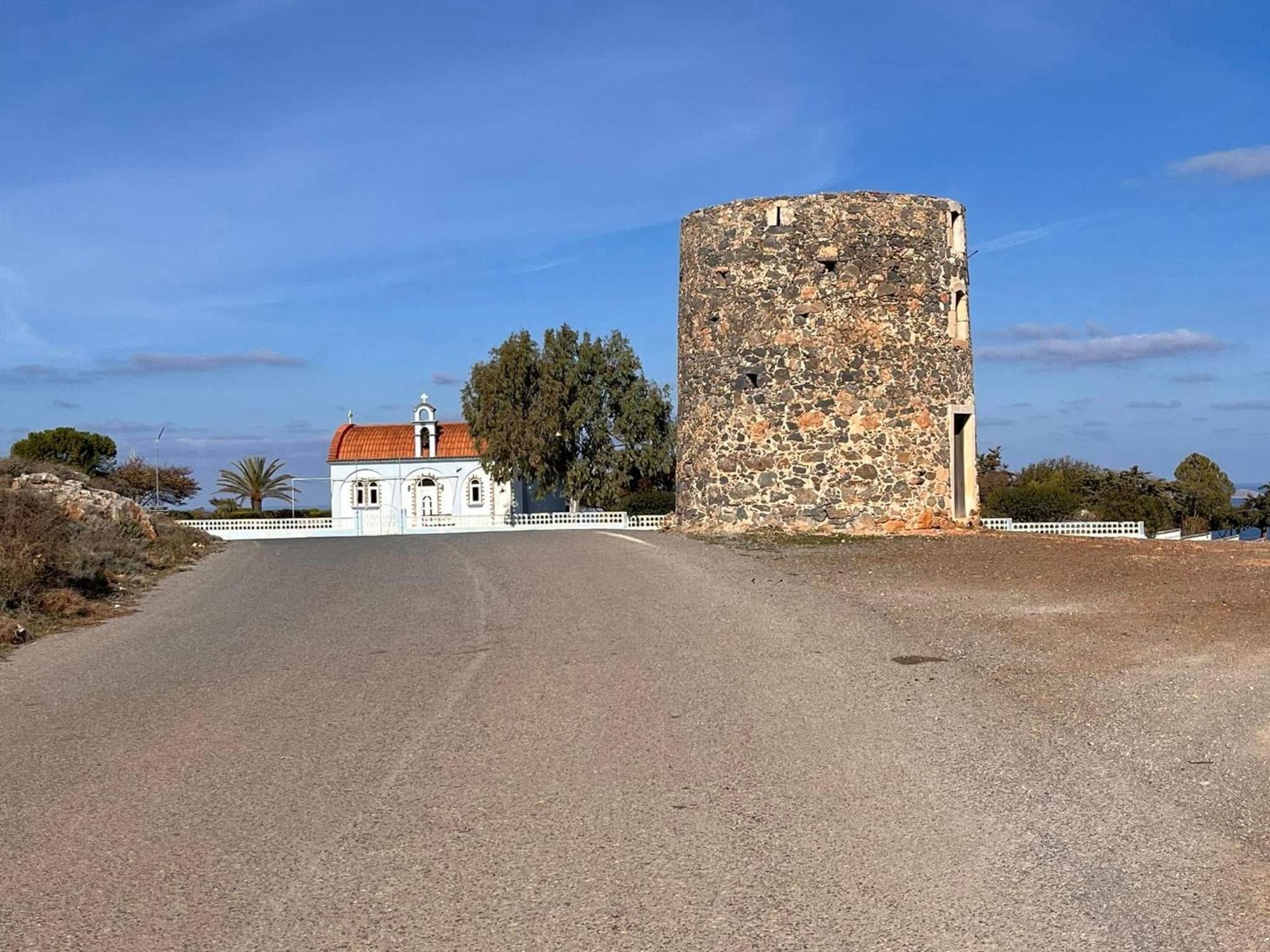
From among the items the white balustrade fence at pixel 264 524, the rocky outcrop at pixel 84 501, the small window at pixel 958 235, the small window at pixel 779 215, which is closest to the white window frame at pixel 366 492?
the white balustrade fence at pixel 264 524

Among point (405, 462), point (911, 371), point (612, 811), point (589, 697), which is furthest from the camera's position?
point (405, 462)

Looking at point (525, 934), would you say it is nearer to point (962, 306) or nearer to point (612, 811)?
point (612, 811)

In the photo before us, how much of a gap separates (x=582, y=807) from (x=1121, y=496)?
44.4 m

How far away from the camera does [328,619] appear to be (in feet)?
42.3

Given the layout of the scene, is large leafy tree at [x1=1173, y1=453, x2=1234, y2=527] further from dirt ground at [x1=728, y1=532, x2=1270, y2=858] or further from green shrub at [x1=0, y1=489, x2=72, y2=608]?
green shrub at [x1=0, y1=489, x2=72, y2=608]

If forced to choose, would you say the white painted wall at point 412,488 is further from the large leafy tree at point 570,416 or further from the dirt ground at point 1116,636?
the dirt ground at point 1116,636

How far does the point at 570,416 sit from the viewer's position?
5216 centimetres

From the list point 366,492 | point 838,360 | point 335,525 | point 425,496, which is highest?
point 838,360

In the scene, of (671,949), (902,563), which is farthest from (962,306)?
(671,949)

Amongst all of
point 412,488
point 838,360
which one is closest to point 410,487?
point 412,488

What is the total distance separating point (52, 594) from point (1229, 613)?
12332mm

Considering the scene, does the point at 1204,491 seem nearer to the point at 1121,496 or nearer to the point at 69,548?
the point at 1121,496

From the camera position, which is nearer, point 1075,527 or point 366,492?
point 1075,527

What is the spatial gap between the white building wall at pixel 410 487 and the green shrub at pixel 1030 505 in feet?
93.4
